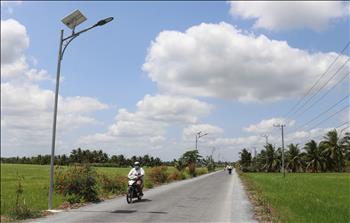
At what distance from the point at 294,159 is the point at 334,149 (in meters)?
14.8

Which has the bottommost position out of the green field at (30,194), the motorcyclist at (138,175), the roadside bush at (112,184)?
the green field at (30,194)

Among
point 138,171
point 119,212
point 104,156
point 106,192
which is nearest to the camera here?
point 119,212

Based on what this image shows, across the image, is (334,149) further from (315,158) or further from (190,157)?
(190,157)

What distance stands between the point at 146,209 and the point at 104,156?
157 metres

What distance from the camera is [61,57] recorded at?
Answer: 54.4ft

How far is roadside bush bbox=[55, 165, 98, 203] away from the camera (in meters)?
19.3

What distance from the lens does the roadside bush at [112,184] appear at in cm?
2462

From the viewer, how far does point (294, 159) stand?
398 feet

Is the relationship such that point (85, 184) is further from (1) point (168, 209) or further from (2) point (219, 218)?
(2) point (219, 218)

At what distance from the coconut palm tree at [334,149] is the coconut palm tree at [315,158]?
1744mm

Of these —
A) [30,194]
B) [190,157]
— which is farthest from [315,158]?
[30,194]

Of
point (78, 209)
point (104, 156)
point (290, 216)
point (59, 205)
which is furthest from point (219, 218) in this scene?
point (104, 156)

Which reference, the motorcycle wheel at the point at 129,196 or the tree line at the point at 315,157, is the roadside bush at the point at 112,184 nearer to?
the motorcycle wheel at the point at 129,196

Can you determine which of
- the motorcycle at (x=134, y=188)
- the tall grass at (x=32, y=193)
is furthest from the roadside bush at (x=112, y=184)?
the motorcycle at (x=134, y=188)
